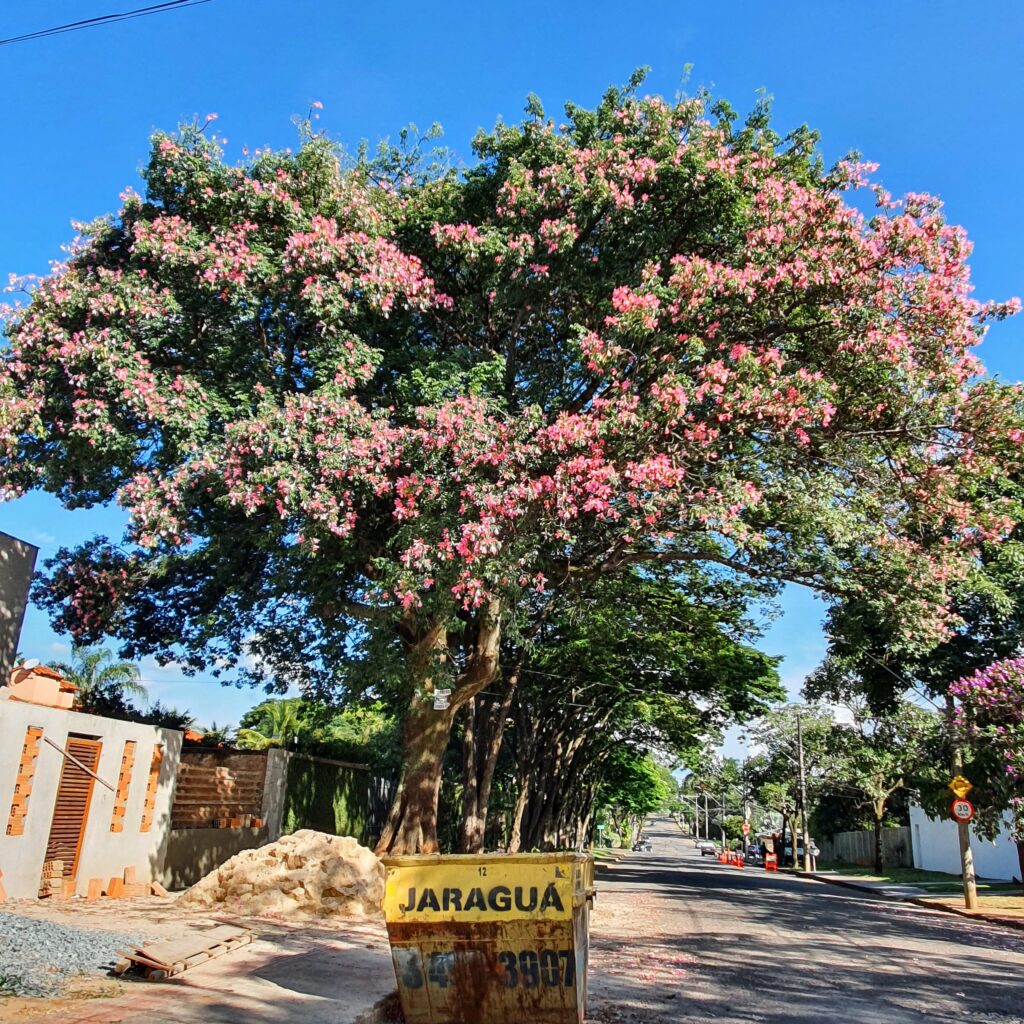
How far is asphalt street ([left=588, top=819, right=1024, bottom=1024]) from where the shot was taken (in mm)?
7883

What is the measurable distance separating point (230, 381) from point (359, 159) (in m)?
5.31

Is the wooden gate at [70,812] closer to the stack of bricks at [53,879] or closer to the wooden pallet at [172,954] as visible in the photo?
the stack of bricks at [53,879]

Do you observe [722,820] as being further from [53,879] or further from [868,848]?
[53,879]

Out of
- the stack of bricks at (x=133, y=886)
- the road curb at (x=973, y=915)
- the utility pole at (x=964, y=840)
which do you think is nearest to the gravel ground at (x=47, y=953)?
the stack of bricks at (x=133, y=886)

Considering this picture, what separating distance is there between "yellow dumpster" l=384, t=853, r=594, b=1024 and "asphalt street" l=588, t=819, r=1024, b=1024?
108 cm

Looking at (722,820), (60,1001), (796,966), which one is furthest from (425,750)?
(722,820)

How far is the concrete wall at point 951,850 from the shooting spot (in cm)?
3219

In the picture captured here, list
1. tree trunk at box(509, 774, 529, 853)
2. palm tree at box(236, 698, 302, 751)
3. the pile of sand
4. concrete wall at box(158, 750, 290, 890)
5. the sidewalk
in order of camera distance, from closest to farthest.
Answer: the pile of sand < concrete wall at box(158, 750, 290, 890) < the sidewalk < tree trunk at box(509, 774, 529, 853) < palm tree at box(236, 698, 302, 751)

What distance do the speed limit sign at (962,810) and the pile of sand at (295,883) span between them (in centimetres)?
1343

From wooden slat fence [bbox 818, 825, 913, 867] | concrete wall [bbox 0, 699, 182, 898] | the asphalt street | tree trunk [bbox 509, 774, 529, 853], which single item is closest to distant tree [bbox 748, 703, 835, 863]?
wooden slat fence [bbox 818, 825, 913, 867]

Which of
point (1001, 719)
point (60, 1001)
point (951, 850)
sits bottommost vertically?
point (60, 1001)

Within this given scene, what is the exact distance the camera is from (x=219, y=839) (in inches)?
647

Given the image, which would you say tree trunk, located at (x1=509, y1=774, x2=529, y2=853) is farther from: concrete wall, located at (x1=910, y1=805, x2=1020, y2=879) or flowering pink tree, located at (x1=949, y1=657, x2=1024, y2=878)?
flowering pink tree, located at (x1=949, y1=657, x2=1024, y2=878)

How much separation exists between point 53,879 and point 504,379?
10.1 m
